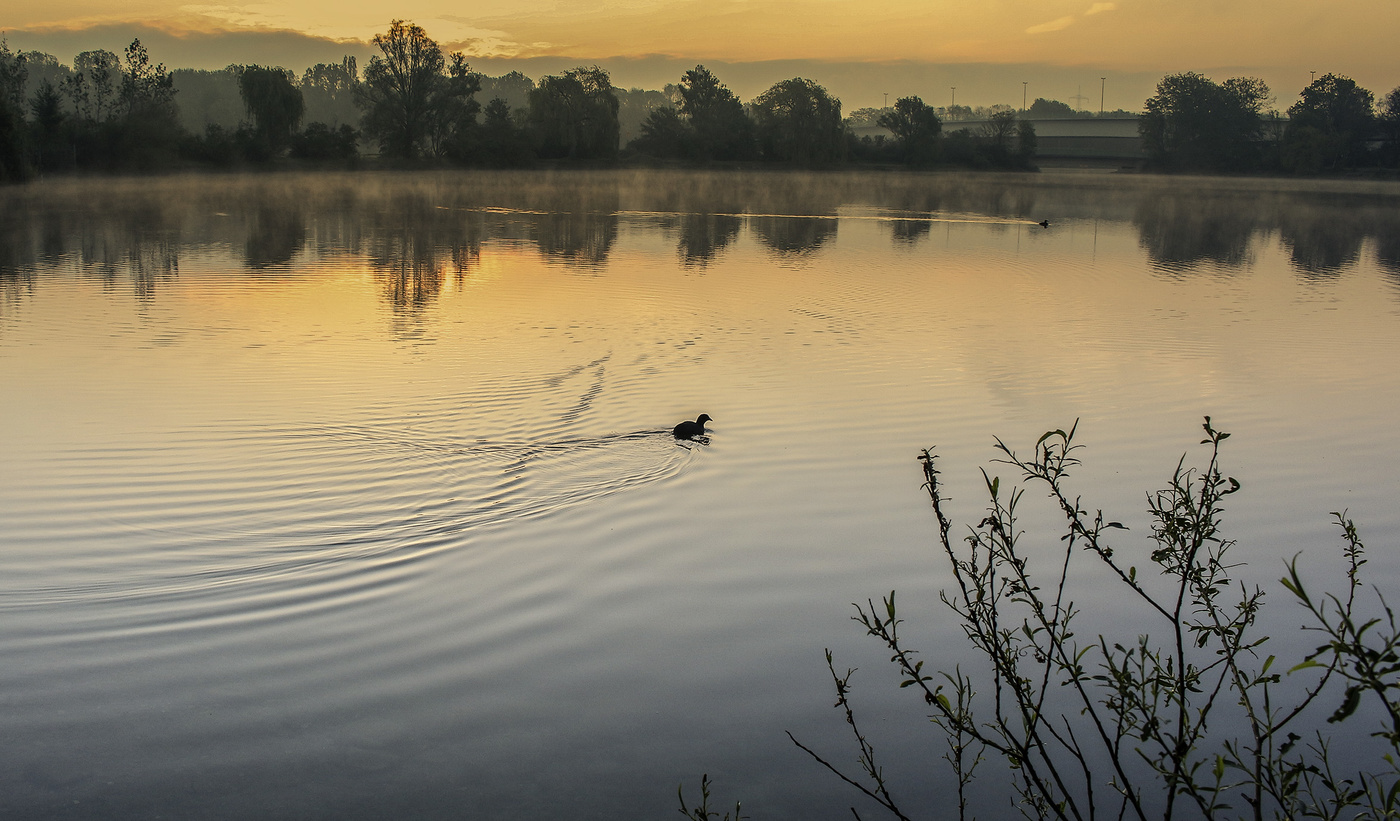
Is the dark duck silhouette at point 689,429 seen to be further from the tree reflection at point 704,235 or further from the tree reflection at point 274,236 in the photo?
the tree reflection at point 274,236

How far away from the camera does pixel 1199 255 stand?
25.3 metres

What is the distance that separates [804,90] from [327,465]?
89038mm

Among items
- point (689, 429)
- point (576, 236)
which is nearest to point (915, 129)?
point (576, 236)

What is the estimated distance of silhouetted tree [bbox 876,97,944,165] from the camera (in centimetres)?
8881

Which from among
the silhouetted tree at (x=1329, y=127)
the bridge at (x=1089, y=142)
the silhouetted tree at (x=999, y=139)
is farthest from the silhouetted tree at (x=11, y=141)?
the silhouetted tree at (x=1329, y=127)

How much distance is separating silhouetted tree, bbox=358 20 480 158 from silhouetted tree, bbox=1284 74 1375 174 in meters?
72.3

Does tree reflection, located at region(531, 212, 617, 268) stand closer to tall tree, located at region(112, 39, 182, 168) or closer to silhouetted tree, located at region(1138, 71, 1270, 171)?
tall tree, located at region(112, 39, 182, 168)

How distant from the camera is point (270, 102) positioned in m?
61.9

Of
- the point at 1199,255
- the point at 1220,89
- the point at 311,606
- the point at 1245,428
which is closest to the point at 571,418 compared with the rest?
the point at 311,606

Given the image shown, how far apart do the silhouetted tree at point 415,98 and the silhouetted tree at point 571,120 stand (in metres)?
4.92

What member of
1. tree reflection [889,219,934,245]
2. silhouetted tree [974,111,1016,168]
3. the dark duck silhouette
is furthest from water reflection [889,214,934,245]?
silhouetted tree [974,111,1016,168]

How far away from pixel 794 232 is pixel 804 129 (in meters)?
60.0

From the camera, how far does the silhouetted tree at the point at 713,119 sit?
8444 cm

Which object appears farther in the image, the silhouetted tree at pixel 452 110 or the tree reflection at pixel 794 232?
the silhouetted tree at pixel 452 110
